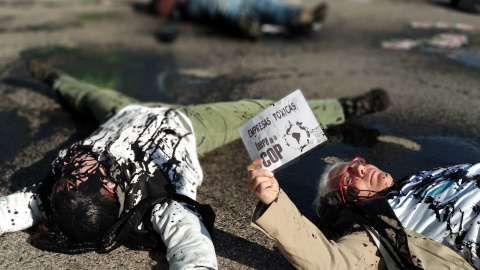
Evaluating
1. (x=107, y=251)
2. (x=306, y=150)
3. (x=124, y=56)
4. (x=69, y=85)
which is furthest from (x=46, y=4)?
(x=306, y=150)

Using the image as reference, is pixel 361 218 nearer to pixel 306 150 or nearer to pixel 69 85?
pixel 306 150

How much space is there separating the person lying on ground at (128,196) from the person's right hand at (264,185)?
42 centimetres

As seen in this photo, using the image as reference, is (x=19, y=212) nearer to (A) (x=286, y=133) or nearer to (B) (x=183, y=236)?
(B) (x=183, y=236)

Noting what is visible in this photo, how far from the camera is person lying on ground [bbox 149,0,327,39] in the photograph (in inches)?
252

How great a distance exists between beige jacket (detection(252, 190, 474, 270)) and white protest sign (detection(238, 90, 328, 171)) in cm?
16

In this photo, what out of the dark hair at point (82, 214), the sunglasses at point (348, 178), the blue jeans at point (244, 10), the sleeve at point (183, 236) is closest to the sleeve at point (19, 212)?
the dark hair at point (82, 214)

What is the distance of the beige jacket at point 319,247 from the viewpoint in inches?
77.4

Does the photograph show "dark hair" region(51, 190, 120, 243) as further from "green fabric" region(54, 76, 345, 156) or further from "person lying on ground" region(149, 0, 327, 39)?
"person lying on ground" region(149, 0, 327, 39)

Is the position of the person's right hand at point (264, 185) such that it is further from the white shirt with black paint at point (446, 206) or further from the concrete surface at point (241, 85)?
the white shirt with black paint at point (446, 206)

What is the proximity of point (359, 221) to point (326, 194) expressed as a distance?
28 centimetres

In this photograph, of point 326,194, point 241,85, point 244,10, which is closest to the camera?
point 326,194

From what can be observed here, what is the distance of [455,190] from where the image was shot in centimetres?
234

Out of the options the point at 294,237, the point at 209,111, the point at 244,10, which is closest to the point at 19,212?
the point at 209,111

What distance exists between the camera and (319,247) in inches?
79.0
